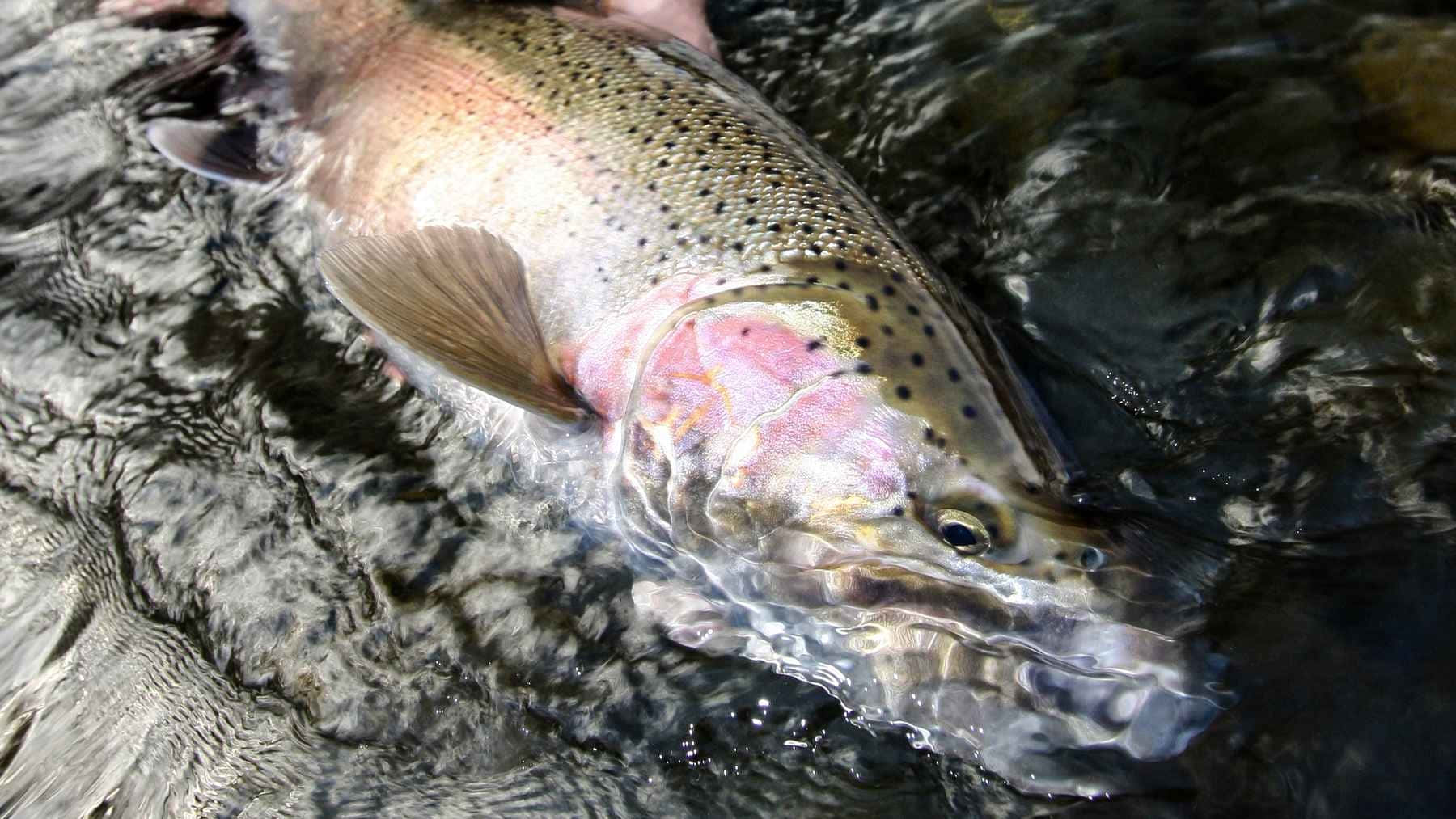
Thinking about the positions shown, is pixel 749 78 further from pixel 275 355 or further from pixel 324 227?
pixel 275 355

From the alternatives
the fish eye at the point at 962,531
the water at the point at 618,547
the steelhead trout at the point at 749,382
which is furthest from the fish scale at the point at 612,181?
the water at the point at 618,547

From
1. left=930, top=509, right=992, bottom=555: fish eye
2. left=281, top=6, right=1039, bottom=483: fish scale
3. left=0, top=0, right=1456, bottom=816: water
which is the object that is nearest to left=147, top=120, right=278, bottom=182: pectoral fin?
left=0, top=0, right=1456, bottom=816: water

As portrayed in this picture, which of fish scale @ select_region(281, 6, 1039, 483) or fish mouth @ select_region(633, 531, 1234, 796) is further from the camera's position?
fish scale @ select_region(281, 6, 1039, 483)

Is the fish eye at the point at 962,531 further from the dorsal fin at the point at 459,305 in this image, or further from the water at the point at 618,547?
the dorsal fin at the point at 459,305

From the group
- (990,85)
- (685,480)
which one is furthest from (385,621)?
(990,85)

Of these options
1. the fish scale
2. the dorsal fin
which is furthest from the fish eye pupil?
the dorsal fin

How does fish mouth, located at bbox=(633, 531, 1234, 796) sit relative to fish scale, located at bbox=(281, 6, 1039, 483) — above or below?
below

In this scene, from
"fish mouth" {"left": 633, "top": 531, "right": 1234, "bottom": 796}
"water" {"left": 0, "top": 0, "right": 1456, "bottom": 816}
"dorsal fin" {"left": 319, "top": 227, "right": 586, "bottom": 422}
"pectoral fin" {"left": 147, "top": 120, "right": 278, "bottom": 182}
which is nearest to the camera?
"fish mouth" {"left": 633, "top": 531, "right": 1234, "bottom": 796}

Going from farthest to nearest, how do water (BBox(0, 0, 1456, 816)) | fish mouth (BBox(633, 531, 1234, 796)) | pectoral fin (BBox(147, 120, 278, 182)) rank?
pectoral fin (BBox(147, 120, 278, 182)) → water (BBox(0, 0, 1456, 816)) → fish mouth (BBox(633, 531, 1234, 796))

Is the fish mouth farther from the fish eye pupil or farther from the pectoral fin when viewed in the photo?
the pectoral fin
